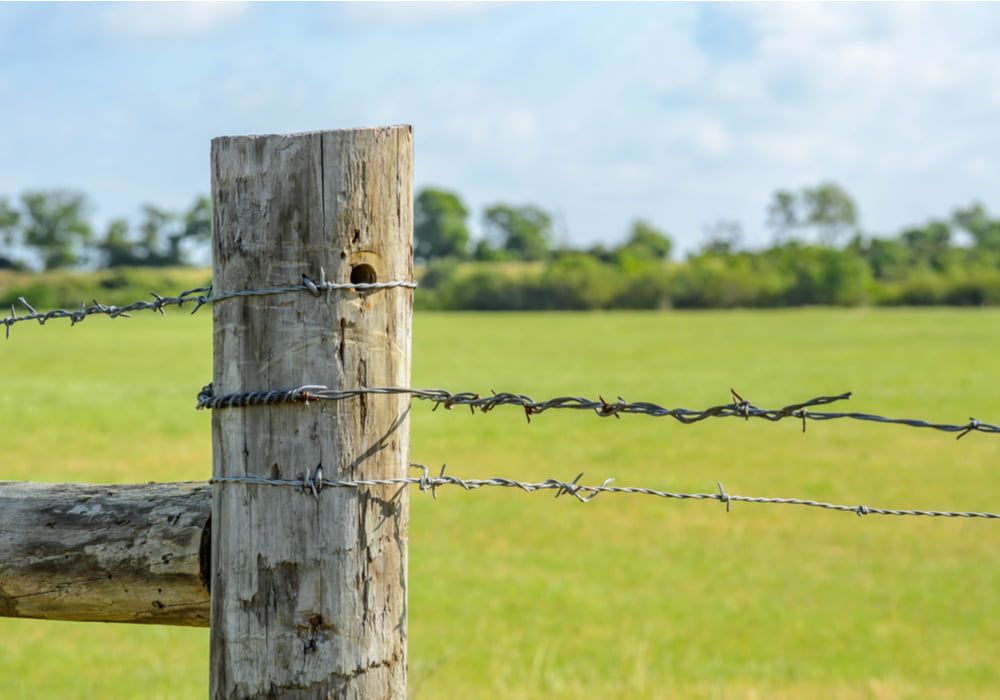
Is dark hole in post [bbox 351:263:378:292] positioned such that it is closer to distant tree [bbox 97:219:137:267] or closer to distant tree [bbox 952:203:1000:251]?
distant tree [bbox 97:219:137:267]

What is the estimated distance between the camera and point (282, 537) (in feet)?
7.47

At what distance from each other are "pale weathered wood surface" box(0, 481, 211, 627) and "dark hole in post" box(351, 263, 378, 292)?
62 centimetres

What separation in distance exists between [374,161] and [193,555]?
93cm

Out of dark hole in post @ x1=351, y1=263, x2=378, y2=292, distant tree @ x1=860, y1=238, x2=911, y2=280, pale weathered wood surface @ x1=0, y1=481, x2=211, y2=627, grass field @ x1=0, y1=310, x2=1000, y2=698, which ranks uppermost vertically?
distant tree @ x1=860, y1=238, x2=911, y2=280

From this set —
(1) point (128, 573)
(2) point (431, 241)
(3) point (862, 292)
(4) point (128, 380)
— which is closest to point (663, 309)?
(3) point (862, 292)

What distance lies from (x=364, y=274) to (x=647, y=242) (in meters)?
166

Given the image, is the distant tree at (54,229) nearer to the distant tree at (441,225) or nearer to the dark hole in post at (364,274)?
the distant tree at (441,225)

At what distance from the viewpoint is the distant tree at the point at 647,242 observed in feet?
533

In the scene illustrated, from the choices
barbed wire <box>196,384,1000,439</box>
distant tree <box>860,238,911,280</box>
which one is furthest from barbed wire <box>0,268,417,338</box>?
distant tree <box>860,238,911,280</box>

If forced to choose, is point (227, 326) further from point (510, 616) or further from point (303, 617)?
point (510, 616)

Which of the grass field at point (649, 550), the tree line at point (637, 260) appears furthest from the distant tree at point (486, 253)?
the grass field at point (649, 550)

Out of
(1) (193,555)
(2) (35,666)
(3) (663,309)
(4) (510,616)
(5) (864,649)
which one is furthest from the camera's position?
(3) (663,309)

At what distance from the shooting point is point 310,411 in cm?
226

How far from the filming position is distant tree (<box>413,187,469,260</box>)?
174 metres
